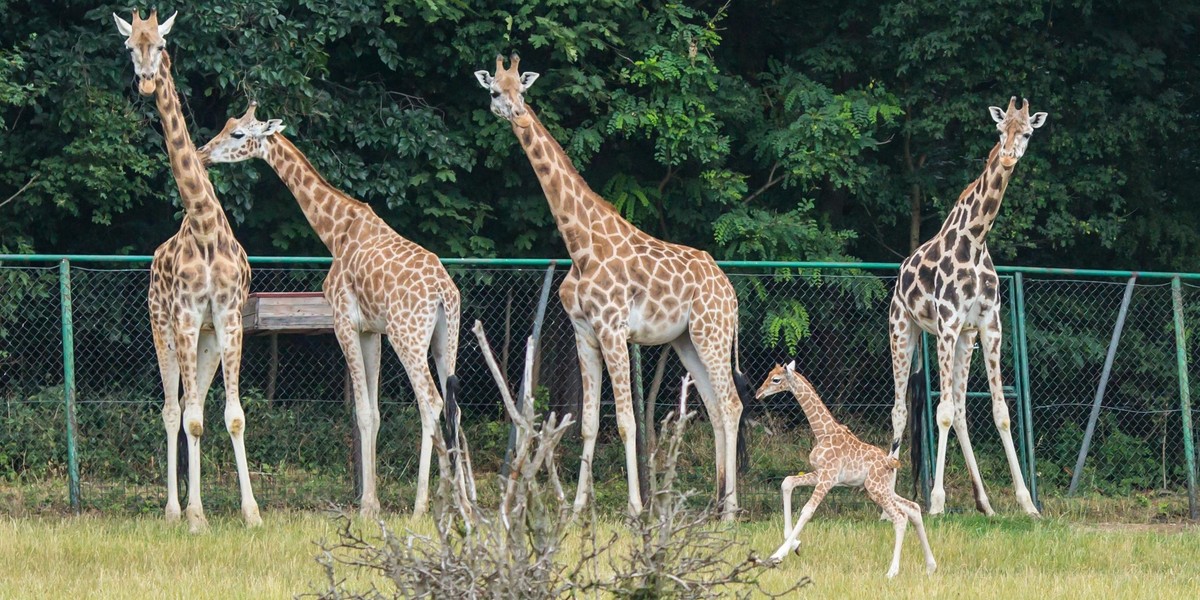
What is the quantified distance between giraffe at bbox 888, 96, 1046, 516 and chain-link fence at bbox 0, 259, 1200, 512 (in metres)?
0.42

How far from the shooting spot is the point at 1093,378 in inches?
543

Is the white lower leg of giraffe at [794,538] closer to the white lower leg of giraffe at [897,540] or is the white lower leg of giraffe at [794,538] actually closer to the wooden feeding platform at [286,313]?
the white lower leg of giraffe at [897,540]

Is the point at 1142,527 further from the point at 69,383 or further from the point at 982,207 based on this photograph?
the point at 69,383

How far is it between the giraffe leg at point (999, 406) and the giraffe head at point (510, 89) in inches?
150

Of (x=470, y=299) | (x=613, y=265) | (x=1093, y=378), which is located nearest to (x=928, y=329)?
(x=613, y=265)

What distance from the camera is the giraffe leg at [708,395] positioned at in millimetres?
10672

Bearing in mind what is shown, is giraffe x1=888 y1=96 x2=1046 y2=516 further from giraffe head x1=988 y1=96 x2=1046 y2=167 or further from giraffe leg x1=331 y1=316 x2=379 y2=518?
giraffe leg x1=331 y1=316 x2=379 y2=518

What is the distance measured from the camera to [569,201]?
10.8 m

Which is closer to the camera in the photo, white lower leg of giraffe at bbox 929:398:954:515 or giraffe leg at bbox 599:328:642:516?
giraffe leg at bbox 599:328:642:516

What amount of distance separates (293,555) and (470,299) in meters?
5.15

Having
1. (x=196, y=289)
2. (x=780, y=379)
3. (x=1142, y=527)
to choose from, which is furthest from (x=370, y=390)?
(x=1142, y=527)

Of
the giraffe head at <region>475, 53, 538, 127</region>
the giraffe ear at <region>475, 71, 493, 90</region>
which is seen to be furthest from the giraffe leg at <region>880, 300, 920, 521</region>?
the giraffe ear at <region>475, 71, 493, 90</region>

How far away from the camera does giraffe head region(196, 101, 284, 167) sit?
1112 cm

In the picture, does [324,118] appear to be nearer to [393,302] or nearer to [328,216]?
[328,216]
